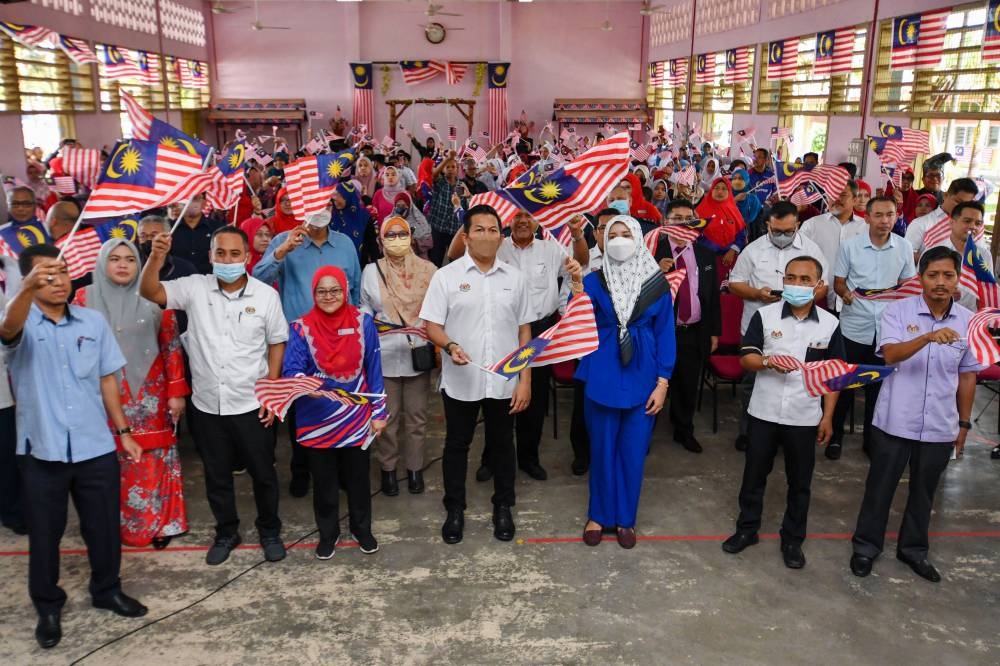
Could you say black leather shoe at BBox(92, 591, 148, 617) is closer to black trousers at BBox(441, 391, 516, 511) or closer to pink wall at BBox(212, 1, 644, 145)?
black trousers at BBox(441, 391, 516, 511)

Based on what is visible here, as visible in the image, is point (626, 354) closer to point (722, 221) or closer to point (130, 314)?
point (130, 314)

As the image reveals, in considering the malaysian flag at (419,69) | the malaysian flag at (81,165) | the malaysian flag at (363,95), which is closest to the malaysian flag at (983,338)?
the malaysian flag at (81,165)

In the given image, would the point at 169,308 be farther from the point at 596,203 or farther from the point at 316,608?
the point at 596,203

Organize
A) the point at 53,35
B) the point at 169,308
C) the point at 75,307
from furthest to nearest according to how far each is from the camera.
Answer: the point at 53,35
the point at 169,308
the point at 75,307

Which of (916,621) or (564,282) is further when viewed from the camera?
(564,282)


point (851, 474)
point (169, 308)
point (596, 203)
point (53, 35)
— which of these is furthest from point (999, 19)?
point (53, 35)

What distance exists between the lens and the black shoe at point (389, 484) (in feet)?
15.7

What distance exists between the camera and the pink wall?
23.8 metres

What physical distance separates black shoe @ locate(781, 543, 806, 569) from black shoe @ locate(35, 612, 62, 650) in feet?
11.2

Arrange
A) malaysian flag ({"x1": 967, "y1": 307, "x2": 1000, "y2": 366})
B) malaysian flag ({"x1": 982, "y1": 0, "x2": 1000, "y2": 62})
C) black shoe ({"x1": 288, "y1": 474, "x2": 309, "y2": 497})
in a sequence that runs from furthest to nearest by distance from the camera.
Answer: malaysian flag ({"x1": 982, "y1": 0, "x2": 1000, "y2": 62}), black shoe ({"x1": 288, "y1": 474, "x2": 309, "y2": 497}), malaysian flag ({"x1": 967, "y1": 307, "x2": 1000, "y2": 366})

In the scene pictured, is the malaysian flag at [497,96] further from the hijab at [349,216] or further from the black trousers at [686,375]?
the black trousers at [686,375]

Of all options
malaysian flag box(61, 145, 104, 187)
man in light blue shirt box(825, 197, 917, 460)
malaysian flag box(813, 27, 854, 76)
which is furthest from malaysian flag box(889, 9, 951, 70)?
malaysian flag box(61, 145, 104, 187)

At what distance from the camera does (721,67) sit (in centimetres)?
1838

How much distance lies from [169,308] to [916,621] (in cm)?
378
